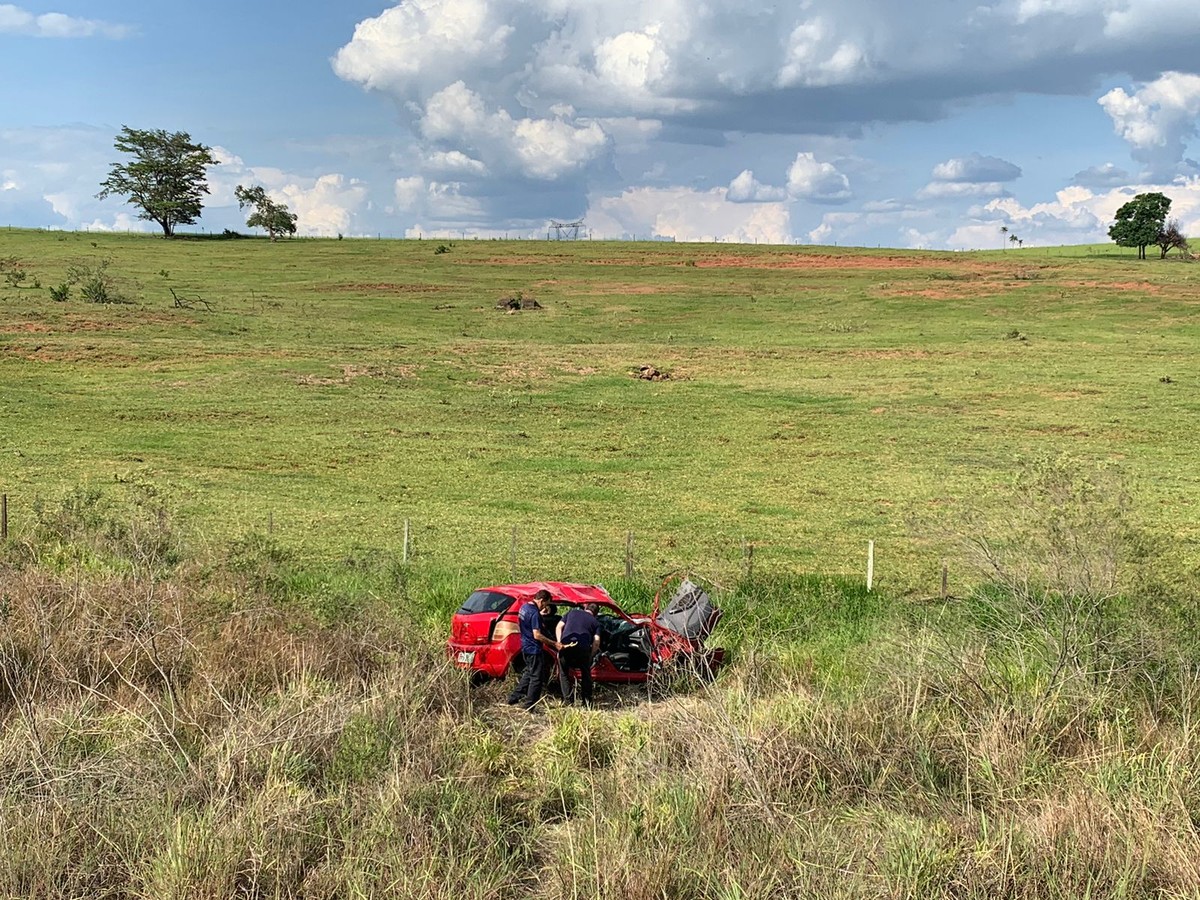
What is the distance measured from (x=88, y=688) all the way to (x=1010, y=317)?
67465mm

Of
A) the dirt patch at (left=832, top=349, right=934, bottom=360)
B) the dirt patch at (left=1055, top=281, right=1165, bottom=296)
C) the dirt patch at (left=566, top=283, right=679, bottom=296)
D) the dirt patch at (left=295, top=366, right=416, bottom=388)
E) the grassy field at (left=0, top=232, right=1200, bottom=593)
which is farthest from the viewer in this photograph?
the dirt patch at (left=566, top=283, right=679, bottom=296)

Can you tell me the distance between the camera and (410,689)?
10.3 m

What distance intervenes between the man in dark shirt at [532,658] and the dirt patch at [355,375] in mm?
35154

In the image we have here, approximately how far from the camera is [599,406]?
142ft

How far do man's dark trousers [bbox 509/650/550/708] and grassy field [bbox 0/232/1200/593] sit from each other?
17.4ft

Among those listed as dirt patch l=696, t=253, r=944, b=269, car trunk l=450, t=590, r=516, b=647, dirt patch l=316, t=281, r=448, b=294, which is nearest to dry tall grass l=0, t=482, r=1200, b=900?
car trunk l=450, t=590, r=516, b=647

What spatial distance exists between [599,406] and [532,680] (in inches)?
1239

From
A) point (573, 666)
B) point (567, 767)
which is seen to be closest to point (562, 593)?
point (573, 666)

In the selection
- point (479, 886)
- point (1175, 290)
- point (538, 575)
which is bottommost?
point (538, 575)

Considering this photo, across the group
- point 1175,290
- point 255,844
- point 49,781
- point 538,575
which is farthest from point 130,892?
point 1175,290

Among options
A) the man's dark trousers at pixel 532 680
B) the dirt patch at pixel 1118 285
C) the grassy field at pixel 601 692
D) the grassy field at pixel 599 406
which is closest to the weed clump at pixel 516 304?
the grassy field at pixel 599 406

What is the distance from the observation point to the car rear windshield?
13320 millimetres

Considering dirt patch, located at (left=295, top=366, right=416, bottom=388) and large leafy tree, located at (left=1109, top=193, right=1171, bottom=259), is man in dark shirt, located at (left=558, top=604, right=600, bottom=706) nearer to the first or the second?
dirt patch, located at (left=295, top=366, right=416, bottom=388)

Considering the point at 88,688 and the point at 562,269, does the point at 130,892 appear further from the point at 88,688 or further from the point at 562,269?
the point at 562,269
